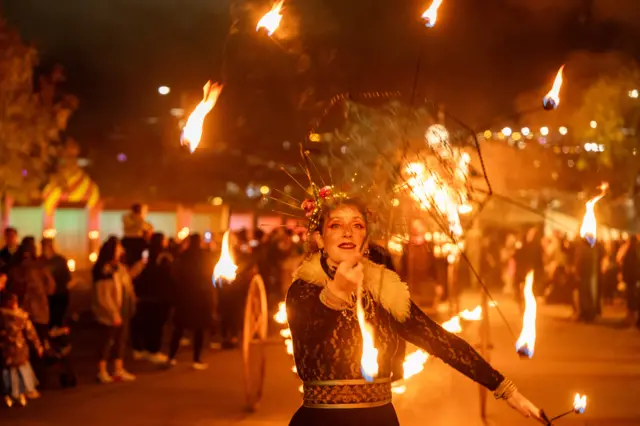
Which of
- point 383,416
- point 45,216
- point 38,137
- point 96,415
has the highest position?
point 38,137

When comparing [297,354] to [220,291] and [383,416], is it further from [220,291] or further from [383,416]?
[220,291]

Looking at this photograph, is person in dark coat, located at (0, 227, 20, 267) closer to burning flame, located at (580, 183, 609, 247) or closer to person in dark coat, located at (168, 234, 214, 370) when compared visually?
person in dark coat, located at (168, 234, 214, 370)

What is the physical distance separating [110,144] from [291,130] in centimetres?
1913

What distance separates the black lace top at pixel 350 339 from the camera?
14.5ft

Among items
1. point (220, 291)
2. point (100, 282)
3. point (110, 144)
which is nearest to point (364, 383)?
point (100, 282)

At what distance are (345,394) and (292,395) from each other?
23.7 ft

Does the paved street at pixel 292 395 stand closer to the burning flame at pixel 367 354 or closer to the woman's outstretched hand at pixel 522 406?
the woman's outstretched hand at pixel 522 406

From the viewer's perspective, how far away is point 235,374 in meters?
13.5

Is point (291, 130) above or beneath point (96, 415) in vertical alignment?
above

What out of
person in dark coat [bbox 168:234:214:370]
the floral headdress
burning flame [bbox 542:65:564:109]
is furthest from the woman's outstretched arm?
person in dark coat [bbox 168:234:214:370]

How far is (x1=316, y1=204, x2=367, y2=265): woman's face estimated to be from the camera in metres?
4.57

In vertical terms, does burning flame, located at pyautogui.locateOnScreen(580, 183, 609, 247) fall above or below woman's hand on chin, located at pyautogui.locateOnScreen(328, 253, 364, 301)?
above

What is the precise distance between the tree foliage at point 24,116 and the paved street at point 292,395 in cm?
1491

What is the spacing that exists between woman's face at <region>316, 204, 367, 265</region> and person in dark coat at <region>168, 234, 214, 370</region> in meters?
9.32
